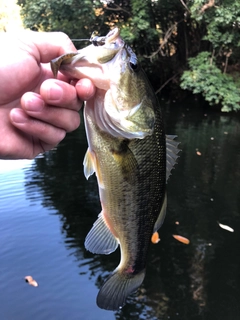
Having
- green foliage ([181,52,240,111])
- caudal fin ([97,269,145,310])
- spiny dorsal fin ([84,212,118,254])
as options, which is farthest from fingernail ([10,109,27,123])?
green foliage ([181,52,240,111])

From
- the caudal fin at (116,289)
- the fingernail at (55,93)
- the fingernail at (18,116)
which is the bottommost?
the caudal fin at (116,289)

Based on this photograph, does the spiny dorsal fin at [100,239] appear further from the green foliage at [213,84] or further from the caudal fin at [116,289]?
the green foliage at [213,84]

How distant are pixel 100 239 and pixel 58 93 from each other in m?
0.81

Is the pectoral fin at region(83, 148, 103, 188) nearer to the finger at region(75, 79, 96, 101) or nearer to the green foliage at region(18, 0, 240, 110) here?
the finger at region(75, 79, 96, 101)

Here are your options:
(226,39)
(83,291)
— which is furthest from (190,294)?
(226,39)

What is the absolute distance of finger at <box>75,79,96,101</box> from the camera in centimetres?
138

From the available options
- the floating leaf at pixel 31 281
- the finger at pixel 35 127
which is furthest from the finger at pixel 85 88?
the floating leaf at pixel 31 281

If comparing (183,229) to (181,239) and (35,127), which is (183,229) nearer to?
(181,239)

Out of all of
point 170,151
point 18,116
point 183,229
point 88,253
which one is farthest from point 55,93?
point 183,229

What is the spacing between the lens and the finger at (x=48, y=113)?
1.45 m

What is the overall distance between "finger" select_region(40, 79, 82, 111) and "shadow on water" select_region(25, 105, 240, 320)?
2.83m

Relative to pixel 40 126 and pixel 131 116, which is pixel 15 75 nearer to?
pixel 40 126

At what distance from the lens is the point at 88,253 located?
4.48m

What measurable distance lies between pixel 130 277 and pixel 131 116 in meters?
0.93
